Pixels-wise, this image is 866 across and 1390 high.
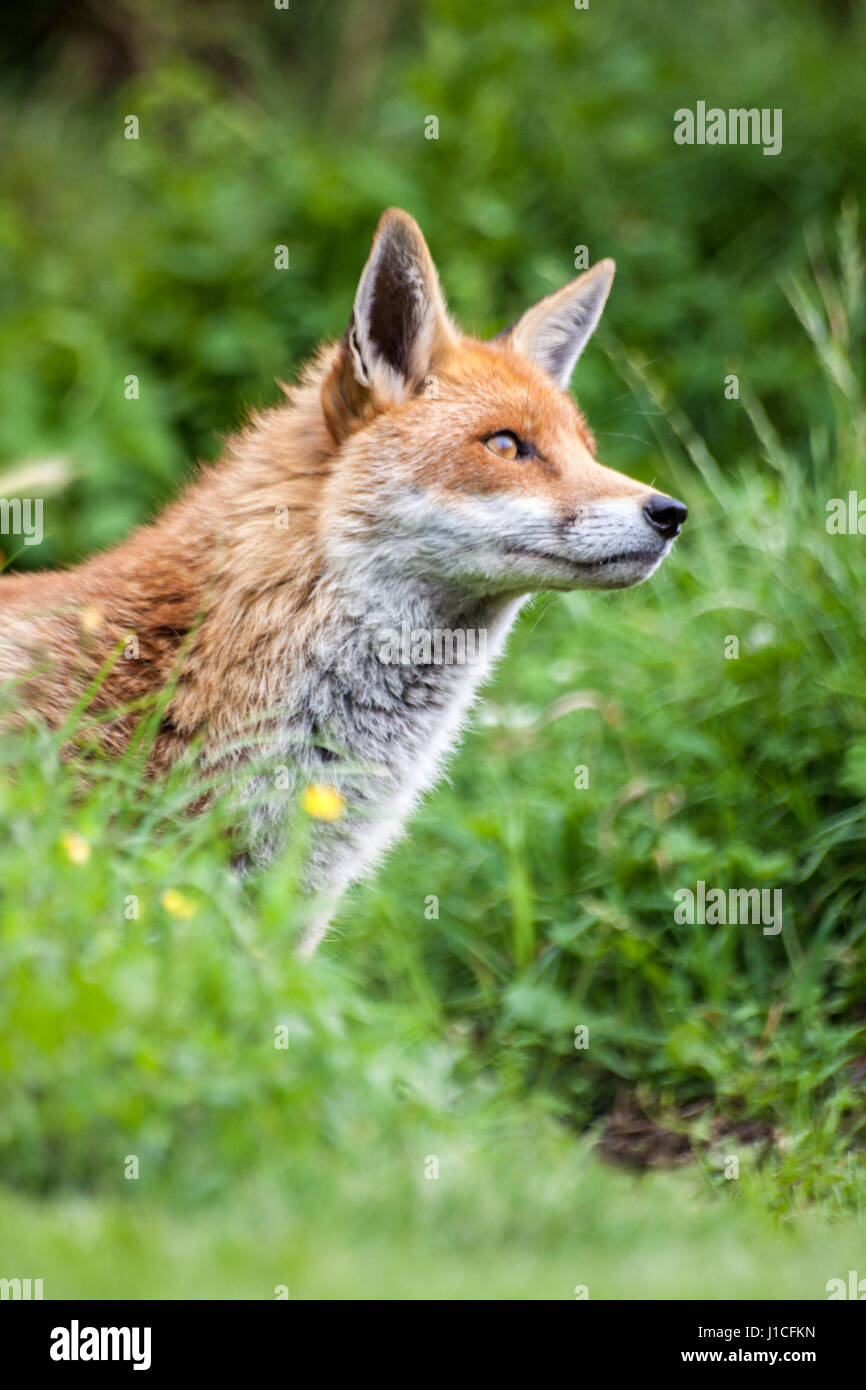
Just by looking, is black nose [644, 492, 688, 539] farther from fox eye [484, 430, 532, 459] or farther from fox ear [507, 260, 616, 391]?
fox ear [507, 260, 616, 391]

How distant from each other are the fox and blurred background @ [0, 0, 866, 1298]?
32 cm

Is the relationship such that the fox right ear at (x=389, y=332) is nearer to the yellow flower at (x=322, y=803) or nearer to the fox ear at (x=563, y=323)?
the fox ear at (x=563, y=323)

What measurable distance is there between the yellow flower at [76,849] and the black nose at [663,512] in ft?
6.11

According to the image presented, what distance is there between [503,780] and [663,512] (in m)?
1.99

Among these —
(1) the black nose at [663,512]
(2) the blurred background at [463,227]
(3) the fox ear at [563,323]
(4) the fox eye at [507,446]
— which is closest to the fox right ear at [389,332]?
(4) the fox eye at [507,446]

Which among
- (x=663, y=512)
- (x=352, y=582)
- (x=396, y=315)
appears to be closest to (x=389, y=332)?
(x=396, y=315)

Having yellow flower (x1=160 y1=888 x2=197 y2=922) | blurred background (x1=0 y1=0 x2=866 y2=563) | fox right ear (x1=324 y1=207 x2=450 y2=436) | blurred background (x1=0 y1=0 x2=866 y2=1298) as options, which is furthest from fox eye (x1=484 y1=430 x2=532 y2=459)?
blurred background (x1=0 y1=0 x2=866 y2=563)

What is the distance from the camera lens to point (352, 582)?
4.24 metres

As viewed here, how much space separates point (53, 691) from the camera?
410cm

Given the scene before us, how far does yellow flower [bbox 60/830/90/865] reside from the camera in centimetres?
335

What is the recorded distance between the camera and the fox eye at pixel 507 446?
4379 mm

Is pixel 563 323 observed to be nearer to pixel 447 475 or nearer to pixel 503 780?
pixel 447 475

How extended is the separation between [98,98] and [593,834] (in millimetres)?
10405

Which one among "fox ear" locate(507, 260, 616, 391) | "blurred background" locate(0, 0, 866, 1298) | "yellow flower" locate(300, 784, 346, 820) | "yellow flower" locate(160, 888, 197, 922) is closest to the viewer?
"blurred background" locate(0, 0, 866, 1298)
